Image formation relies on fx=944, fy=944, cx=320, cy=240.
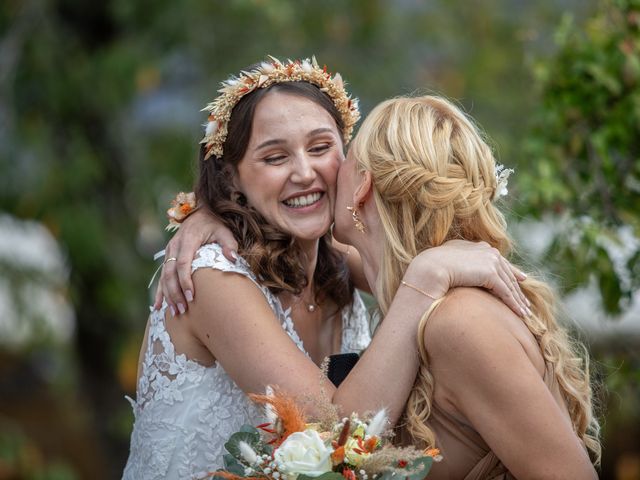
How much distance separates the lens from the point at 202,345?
3738mm

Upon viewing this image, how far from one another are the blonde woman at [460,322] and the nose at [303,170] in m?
0.17

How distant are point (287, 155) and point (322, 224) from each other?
319 mm

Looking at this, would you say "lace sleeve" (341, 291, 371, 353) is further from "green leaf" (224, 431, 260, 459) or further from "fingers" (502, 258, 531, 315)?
"green leaf" (224, 431, 260, 459)

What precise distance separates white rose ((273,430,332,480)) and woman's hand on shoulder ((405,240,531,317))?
68cm

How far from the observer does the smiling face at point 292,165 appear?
3.82 metres

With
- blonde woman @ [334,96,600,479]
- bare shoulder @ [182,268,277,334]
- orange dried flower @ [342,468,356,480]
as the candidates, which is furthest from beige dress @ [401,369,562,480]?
bare shoulder @ [182,268,277,334]

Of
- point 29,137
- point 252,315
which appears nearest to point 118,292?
point 29,137

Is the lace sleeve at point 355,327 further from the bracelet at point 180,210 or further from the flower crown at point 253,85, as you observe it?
the flower crown at point 253,85

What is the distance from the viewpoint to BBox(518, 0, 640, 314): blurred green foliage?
438cm

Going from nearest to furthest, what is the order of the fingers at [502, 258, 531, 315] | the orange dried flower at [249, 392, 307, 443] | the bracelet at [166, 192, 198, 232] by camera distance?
the orange dried flower at [249, 392, 307, 443] < the fingers at [502, 258, 531, 315] < the bracelet at [166, 192, 198, 232]

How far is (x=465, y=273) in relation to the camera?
3178mm

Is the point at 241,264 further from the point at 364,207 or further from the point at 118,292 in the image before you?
the point at 118,292

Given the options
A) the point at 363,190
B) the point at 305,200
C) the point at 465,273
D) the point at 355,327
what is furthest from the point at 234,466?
the point at 355,327

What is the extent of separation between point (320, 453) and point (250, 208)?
1.45 meters
